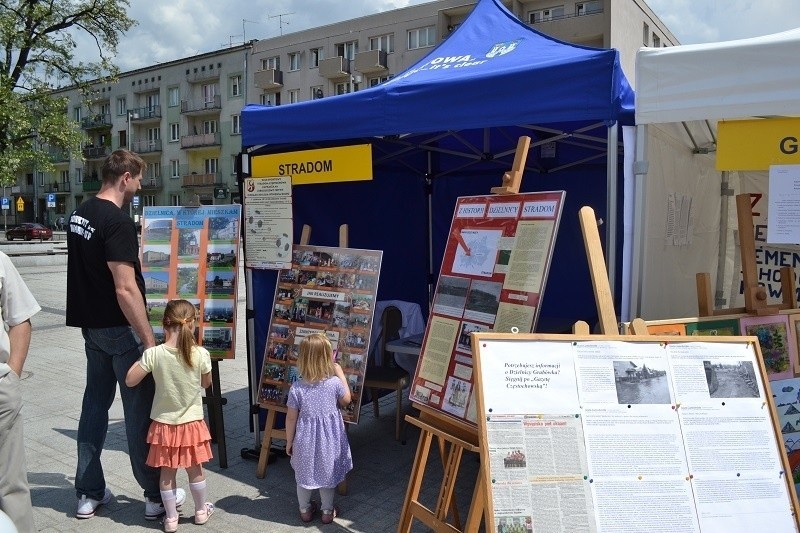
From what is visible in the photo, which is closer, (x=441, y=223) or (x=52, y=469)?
(x=52, y=469)

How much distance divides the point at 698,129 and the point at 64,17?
63.5 feet

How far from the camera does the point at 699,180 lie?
12.3 feet

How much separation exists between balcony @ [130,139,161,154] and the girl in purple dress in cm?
4889

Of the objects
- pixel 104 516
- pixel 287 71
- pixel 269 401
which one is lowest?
pixel 104 516

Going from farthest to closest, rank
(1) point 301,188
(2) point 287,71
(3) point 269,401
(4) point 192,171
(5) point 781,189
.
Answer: (4) point 192,171, (2) point 287,71, (1) point 301,188, (3) point 269,401, (5) point 781,189

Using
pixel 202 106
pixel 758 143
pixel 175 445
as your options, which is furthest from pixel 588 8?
pixel 175 445

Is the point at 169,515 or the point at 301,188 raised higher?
the point at 301,188

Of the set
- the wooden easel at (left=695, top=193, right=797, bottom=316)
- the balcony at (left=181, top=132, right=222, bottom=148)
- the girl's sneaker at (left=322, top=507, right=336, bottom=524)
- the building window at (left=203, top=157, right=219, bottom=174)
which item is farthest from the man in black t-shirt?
the building window at (left=203, top=157, right=219, bottom=174)

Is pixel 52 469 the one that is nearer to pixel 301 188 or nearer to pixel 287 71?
pixel 301 188

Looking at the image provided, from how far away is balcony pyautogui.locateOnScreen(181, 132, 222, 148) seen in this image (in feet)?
143

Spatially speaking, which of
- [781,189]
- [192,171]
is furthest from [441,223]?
[192,171]

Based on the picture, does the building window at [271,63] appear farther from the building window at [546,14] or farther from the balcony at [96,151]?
the balcony at [96,151]

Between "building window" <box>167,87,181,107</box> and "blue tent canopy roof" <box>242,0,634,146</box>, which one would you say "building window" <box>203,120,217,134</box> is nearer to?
"building window" <box>167,87,181,107</box>

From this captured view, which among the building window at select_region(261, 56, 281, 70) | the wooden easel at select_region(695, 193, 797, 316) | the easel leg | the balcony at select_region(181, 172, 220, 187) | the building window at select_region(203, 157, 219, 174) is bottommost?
the easel leg
